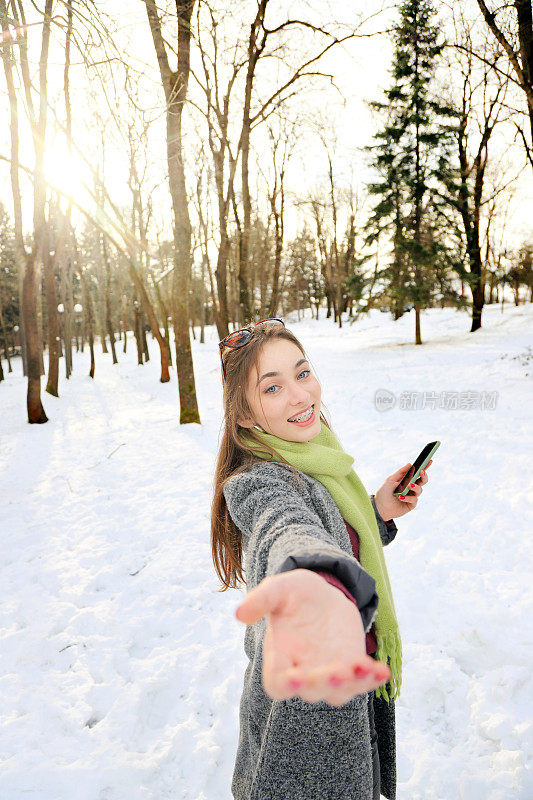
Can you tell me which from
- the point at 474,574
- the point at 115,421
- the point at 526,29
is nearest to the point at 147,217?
the point at 115,421

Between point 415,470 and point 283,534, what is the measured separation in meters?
0.91

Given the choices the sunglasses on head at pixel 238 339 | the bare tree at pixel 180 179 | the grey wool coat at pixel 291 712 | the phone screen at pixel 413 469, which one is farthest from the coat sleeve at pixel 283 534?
the bare tree at pixel 180 179

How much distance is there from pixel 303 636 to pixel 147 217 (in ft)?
77.2

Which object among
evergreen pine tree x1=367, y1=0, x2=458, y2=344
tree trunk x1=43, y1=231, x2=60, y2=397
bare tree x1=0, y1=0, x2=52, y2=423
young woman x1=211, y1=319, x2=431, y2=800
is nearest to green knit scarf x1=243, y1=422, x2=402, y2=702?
young woman x1=211, y1=319, x2=431, y2=800

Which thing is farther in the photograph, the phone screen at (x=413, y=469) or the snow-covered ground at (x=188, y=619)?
the snow-covered ground at (x=188, y=619)

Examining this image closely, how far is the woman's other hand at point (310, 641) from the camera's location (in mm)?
509

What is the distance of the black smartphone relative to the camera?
5.25 feet

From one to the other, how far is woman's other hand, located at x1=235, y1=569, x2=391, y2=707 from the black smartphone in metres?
1.06

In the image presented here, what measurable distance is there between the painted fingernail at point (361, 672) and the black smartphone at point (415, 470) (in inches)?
45.5

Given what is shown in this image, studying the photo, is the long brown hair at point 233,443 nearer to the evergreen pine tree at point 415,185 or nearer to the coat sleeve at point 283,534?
the coat sleeve at point 283,534

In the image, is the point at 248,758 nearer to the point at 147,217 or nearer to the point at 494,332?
the point at 494,332

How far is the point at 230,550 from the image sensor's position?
1.37m

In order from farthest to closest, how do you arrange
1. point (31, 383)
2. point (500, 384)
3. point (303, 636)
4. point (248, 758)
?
point (31, 383) → point (500, 384) → point (248, 758) → point (303, 636)

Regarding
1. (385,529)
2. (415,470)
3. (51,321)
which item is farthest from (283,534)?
(51,321)
